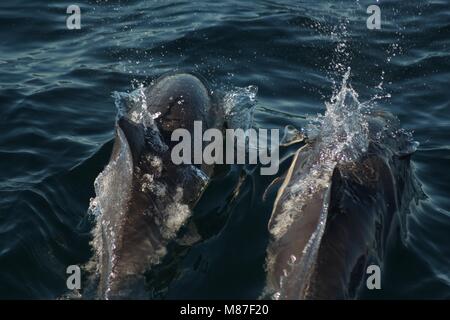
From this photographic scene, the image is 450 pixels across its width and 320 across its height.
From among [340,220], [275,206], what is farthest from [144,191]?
[340,220]

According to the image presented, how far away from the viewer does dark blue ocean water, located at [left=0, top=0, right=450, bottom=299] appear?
7746 mm

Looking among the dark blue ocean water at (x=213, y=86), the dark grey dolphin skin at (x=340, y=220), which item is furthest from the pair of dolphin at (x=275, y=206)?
the dark blue ocean water at (x=213, y=86)

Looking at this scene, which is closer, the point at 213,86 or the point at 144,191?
the point at 144,191

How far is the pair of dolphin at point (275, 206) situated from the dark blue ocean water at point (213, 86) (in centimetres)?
27

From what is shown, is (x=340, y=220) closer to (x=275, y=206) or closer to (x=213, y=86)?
(x=275, y=206)

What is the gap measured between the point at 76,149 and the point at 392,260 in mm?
4493

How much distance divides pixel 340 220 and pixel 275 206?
172 cm

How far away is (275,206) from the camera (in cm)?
876

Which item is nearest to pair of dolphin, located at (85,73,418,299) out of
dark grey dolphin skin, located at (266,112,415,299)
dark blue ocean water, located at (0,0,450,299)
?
dark grey dolphin skin, located at (266,112,415,299)

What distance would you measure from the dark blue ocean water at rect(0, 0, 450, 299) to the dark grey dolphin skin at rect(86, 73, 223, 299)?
25 cm

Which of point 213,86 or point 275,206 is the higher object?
point 213,86

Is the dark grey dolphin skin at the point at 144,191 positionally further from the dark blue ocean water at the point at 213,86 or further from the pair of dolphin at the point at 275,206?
the dark blue ocean water at the point at 213,86

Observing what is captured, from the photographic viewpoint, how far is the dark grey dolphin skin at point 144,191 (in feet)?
22.9

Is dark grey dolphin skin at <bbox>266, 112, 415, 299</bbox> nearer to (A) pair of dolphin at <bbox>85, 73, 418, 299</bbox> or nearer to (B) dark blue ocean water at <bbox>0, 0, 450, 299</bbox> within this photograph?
(A) pair of dolphin at <bbox>85, 73, 418, 299</bbox>
